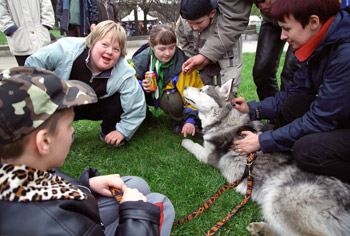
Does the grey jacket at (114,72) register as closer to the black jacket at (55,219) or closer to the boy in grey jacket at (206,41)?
the boy in grey jacket at (206,41)

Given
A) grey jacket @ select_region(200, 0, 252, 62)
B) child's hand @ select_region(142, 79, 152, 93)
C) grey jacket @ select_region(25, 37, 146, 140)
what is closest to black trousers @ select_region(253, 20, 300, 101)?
grey jacket @ select_region(200, 0, 252, 62)

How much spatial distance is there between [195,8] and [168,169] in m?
2.18

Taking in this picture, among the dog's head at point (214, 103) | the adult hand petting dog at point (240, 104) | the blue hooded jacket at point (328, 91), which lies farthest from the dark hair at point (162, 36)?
the blue hooded jacket at point (328, 91)

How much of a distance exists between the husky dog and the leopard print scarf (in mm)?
1738

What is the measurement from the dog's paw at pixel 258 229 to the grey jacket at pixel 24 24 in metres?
4.66

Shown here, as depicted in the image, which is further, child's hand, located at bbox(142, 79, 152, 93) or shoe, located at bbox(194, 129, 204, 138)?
shoe, located at bbox(194, 129, 204, 138)

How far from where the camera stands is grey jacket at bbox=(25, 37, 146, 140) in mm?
2947

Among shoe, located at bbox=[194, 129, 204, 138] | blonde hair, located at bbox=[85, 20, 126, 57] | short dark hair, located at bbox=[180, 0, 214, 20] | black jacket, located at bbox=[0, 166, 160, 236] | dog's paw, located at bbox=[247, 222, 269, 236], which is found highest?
short dark hair, located at bbox=[180, 0, 214, 20]

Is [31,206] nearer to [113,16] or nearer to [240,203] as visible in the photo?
[240,203]

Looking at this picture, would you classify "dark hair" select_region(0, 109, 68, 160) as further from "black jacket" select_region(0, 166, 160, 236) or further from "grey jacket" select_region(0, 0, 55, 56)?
"grey jacket" select_region(0, 0, 55, 56)

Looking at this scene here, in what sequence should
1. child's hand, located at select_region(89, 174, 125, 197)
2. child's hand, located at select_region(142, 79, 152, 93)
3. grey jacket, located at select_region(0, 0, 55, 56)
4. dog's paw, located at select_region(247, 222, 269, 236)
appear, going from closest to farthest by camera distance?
child's hand, located at select_region(89, 174, 125, 197)
dog's paw, located at select_region(247, 222, 269, 236)
child's hand, located at select_region(142, 79, 152, 93)
grey jacket, located at select_region(0, 0, 55, 56)

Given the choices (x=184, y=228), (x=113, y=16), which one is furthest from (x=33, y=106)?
(x=113, y=16)

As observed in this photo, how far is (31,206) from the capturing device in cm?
95

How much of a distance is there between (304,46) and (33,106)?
6.99 feet
